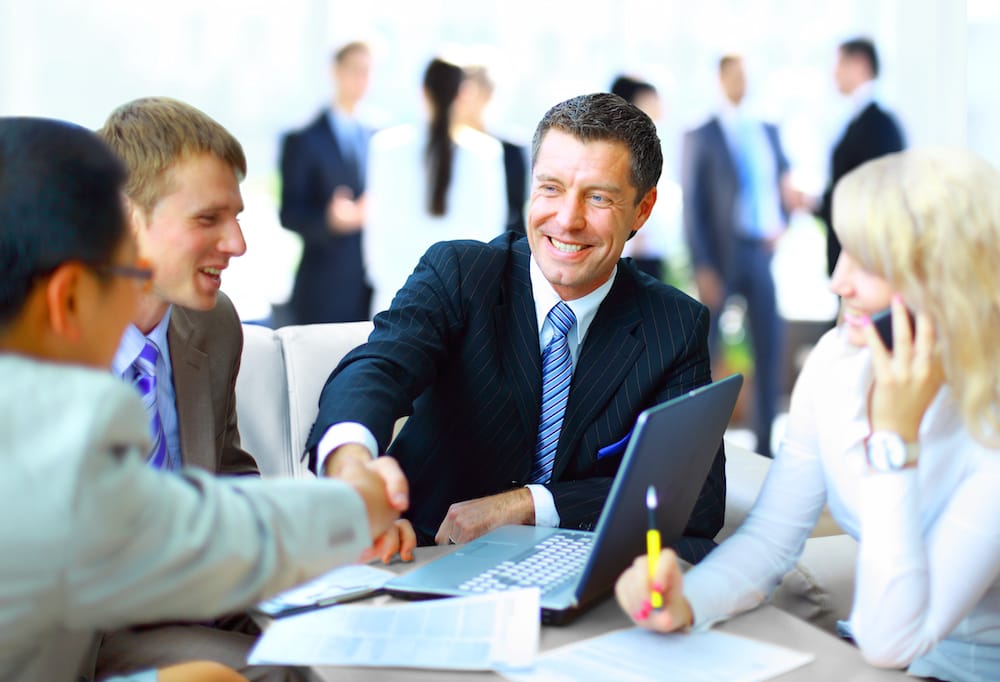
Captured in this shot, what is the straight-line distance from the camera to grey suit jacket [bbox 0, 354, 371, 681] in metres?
0.85

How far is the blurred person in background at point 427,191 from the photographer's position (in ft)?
14.7

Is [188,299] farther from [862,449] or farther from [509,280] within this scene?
[862,449]

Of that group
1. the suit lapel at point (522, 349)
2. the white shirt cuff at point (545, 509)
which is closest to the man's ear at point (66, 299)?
the white shirt cuff at point (545, 509)

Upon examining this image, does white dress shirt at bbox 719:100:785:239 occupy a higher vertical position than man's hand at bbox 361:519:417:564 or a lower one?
higher

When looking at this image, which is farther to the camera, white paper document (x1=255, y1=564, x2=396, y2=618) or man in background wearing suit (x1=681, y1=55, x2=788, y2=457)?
man in background wearing suit (x1=681, y1=55, x2=788, y2=457)

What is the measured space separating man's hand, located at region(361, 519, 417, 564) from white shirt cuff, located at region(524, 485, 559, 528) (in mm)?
340

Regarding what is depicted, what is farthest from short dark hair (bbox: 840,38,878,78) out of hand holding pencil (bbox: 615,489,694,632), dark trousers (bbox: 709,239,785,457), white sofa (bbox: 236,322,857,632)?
hand holding pencil (bbox: 615,489,694,632)

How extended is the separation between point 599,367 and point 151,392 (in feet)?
2.75

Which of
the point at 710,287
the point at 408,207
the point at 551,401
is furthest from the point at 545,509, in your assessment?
the point at 710,287

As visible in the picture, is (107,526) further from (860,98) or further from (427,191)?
(860,98)

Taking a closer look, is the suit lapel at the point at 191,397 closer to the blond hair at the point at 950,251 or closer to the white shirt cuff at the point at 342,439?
the white shirt cuff at the point at 342,439

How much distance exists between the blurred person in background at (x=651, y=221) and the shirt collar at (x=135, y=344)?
3395mm

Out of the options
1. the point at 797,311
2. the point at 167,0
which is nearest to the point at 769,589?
the point at 167,0

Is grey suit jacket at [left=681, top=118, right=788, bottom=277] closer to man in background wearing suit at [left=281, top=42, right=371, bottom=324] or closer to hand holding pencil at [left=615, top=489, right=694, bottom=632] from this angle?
man in background wearing suit at [left=281, top=42, right=371, bottom=324]
